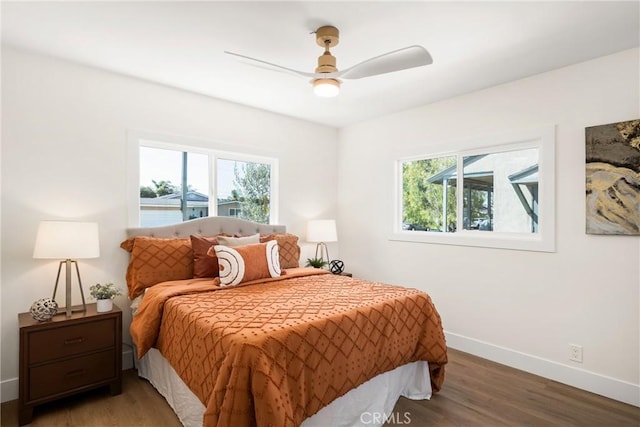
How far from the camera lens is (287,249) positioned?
3.57 meters

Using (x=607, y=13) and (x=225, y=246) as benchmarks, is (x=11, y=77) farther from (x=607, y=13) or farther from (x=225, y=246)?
(x=607, y=13)

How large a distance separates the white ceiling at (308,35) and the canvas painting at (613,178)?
62cm

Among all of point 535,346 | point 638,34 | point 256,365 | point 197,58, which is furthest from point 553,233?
point 197,58

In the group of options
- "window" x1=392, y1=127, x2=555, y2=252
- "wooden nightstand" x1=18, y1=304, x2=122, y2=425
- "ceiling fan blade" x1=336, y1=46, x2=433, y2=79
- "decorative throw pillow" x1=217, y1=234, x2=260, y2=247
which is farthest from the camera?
"decorative throw pillow" x1=217, y1=234, x2=260, y2=247

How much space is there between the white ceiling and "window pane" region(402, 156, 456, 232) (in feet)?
3.17

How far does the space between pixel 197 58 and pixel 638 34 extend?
3.10 m

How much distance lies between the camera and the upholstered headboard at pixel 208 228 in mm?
3055

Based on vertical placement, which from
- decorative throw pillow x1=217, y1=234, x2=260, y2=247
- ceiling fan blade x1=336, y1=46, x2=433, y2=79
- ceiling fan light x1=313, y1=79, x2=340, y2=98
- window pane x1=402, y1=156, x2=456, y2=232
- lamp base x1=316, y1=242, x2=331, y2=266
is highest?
ceiling fan blade x1=336, y1=46, x2=433, y2=79

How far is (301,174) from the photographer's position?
4.36 m

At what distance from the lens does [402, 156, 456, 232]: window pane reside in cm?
370

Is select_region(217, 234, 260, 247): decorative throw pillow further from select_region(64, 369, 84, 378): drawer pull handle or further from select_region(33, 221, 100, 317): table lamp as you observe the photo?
select_region(64, 369, 84, 378): drawer pull handle

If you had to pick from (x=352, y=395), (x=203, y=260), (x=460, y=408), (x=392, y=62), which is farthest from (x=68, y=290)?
(x=460, y=408)

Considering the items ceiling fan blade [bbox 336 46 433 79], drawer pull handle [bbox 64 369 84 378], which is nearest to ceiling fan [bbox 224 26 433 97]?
ceiling fan blade [bbox 336 46 433 79]

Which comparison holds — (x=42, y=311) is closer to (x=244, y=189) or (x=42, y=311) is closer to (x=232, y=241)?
(x=232, y=241)
